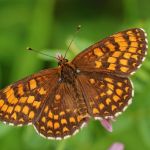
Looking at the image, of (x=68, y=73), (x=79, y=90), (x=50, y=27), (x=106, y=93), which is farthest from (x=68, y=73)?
(x=50, y=27)

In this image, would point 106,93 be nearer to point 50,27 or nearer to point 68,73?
point 68,73

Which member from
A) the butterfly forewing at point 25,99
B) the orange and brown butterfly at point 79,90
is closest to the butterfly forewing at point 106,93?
the orange and brown butterfly at point 79,90

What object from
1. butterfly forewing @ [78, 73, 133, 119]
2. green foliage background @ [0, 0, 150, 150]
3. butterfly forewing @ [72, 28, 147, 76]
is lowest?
green foliage background @ [0, 0, 150, 150]

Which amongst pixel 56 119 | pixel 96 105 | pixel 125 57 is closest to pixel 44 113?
pixel 56 119

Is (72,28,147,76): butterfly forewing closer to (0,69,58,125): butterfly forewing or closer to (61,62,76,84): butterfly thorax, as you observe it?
(61,62,76,84): butterfly thorax

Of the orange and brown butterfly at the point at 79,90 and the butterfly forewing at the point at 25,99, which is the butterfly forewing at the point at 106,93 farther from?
the butterfly forewing at the point at 25,99

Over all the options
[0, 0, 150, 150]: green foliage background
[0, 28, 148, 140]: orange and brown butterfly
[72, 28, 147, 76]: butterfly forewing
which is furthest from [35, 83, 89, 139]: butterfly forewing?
[0, 0, 150, 150]: green foliage background

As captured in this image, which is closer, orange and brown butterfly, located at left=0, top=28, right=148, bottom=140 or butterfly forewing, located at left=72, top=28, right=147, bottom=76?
orange and brown butterfly, located at left=0, top=28, right=148, bottom=140

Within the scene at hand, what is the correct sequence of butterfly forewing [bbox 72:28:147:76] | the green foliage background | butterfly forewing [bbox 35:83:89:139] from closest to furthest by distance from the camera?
butterfly forewing [bbox 35:83:89:139], butterfly forewing [bbox 72:28:147:76], the green foliage background
